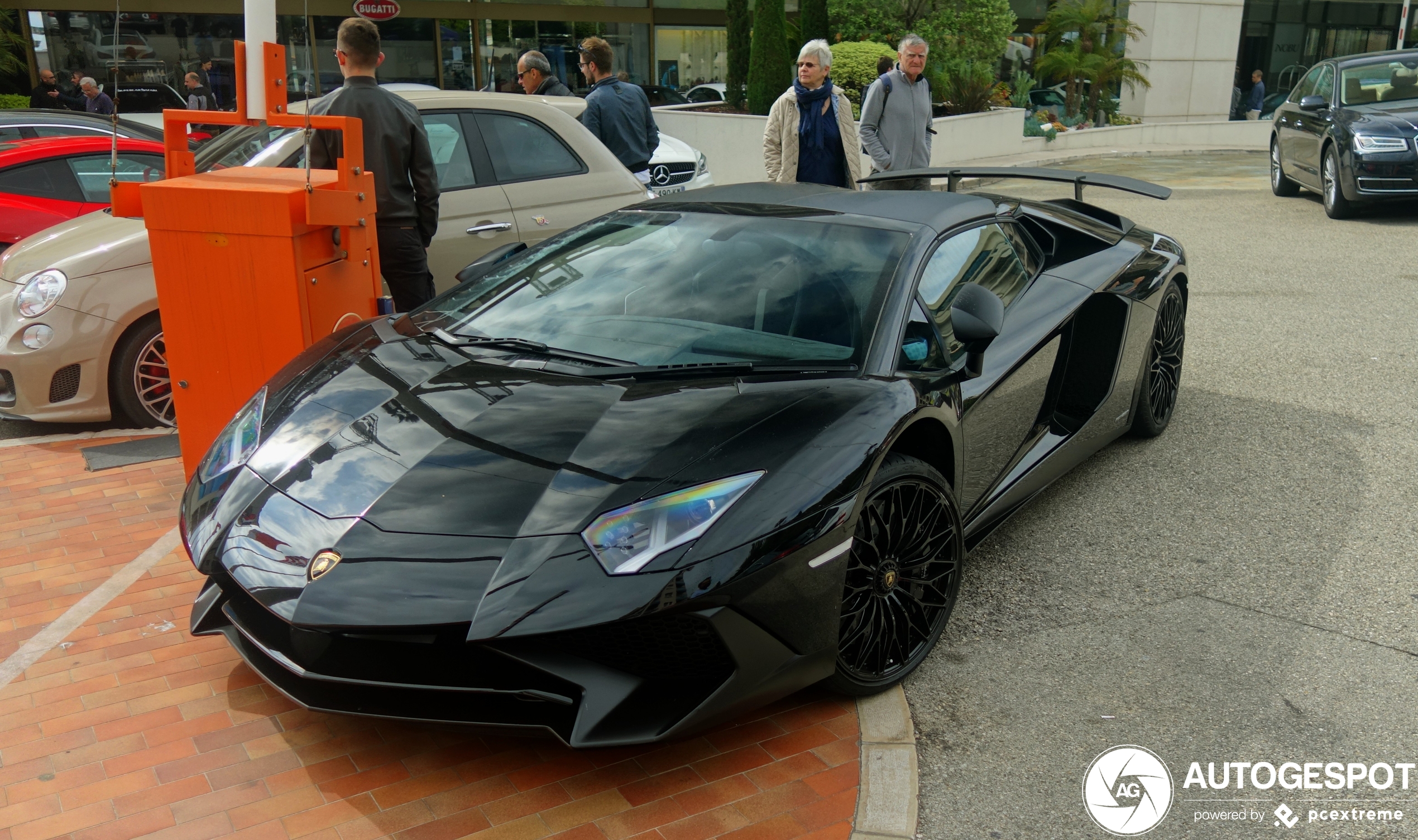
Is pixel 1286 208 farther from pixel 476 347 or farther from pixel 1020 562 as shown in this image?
pixel 476 347

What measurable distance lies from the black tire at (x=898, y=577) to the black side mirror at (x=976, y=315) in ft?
1.53

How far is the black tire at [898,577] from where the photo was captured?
3.23m

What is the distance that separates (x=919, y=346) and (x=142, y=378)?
397 centimetres

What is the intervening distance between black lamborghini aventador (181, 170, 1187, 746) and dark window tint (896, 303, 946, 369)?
0.02 meters

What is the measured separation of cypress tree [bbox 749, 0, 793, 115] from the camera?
17.0 metres

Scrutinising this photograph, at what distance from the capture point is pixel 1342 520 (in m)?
4.65

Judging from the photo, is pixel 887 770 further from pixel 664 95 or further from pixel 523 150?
pixel 664 95

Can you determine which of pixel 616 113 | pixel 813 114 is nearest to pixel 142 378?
pixel 616 113

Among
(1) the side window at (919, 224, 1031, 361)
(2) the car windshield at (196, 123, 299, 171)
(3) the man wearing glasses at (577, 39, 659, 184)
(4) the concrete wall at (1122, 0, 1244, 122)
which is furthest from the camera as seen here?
(4) the concrete wall at (1122, 0, 1244, 122)

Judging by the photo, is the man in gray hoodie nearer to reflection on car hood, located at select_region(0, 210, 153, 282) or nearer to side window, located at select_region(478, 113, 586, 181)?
side window, located at select_region(478, 113, 586, 181)

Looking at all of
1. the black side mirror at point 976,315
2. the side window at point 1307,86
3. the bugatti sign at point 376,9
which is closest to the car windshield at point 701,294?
the black side mirror at point 976,315

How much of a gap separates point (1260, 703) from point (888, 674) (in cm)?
106

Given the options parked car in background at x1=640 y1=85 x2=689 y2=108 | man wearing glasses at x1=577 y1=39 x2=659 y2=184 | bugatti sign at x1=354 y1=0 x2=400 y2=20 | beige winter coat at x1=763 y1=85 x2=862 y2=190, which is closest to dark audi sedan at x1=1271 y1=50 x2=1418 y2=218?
beige winter coat at x1=763 y1=85 x2=862 y2=190

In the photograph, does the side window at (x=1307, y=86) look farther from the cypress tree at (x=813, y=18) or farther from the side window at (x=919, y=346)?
the side window at (x=919, y=346)
